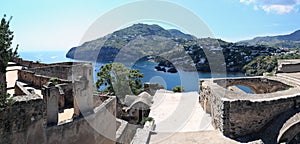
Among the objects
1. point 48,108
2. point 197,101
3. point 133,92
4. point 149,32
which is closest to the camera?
point 48,108

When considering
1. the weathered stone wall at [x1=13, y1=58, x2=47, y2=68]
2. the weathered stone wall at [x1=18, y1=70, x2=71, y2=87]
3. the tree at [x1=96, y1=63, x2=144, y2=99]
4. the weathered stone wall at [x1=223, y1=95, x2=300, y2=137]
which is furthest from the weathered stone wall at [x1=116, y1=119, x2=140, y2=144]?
the weathered stone wall at [x1=13, y1=58, x2=47, y2=68]

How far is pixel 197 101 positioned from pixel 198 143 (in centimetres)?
574

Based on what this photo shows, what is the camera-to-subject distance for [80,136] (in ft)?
32.2

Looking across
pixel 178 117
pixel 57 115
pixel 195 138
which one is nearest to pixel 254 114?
pixel 195 138

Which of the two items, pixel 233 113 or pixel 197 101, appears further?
pixel 197 101

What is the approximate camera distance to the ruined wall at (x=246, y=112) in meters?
9.08

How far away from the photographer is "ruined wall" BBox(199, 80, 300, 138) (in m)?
9.08

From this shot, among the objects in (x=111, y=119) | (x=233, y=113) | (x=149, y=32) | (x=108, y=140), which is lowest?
(x=108, y=140)

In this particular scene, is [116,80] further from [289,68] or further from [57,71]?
[289,68]

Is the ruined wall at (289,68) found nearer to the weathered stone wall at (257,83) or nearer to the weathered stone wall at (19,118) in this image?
the weathered stone wall at (257,83)

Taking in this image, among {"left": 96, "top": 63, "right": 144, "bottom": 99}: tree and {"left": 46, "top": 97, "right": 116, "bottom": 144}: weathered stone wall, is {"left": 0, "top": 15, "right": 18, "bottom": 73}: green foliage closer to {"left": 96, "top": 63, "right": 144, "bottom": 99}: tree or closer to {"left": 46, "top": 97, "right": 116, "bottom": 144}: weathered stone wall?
{"left": 46, "top": 97, "right": 116, "bottom": 144}: weathered stone wall

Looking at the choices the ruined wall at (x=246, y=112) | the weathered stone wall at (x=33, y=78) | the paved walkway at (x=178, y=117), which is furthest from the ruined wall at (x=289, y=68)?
the weathered stone wall at (x=33, y=78)

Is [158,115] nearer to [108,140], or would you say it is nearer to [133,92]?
[108,140]

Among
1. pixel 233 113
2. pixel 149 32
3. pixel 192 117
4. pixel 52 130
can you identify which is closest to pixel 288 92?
Result: pixel 233 113
